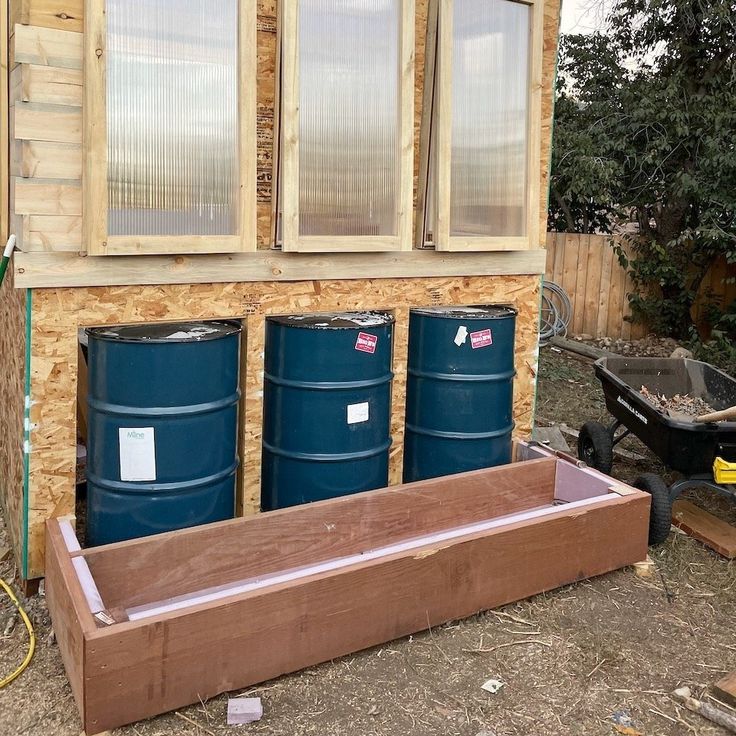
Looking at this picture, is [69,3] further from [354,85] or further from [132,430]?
[132,430]

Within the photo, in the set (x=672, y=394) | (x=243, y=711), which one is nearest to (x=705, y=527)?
(x=672, y=394)

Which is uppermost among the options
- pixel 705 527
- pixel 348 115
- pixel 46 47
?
pixel 46 47

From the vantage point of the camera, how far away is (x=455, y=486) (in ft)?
14.4

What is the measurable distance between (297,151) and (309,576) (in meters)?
2.05

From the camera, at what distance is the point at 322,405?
4.09 meters

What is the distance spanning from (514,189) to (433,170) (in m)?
0.57

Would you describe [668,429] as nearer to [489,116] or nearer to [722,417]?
[722,417]

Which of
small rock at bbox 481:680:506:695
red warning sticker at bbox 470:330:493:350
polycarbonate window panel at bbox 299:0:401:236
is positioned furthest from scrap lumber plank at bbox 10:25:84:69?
small rock at bbox 481:680:506:695

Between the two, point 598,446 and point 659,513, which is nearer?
point 659,513

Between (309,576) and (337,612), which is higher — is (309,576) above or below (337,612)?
above

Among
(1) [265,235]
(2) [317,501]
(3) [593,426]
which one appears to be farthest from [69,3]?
(3) [593,426]

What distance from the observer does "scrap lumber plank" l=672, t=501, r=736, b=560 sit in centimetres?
457

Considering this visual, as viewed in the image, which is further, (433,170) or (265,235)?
(433,170)

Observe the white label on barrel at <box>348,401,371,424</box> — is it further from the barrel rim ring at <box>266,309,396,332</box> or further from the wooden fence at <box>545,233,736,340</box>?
the wooden fence at <box>545,233,736,340</box>
